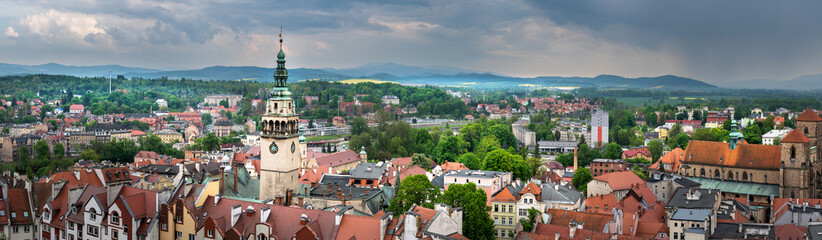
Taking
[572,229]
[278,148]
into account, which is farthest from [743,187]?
[278,148]

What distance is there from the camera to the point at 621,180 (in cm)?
6419

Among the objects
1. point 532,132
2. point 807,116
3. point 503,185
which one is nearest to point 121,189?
point 503,185

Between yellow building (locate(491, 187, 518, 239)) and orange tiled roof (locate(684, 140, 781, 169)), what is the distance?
26.4 meters

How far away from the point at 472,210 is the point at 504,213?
29.3 feet

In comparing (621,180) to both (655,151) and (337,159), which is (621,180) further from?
(655,151)

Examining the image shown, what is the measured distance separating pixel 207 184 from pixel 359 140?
75.8m

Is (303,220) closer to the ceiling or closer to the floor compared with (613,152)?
closer to the ceiling

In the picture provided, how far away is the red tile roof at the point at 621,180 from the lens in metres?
63.1

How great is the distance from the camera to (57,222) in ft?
138

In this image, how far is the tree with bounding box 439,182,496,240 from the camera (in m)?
44.4

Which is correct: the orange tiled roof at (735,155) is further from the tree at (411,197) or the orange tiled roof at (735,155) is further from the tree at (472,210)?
the tree at (411,197)

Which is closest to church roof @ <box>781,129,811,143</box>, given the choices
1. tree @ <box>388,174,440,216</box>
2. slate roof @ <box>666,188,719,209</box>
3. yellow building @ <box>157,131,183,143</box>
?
slate roof @ <box>666,188,719,209</box>

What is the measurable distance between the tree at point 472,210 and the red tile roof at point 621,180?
71.4 feet

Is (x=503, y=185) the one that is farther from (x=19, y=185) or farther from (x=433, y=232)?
(x=19, y=185)
